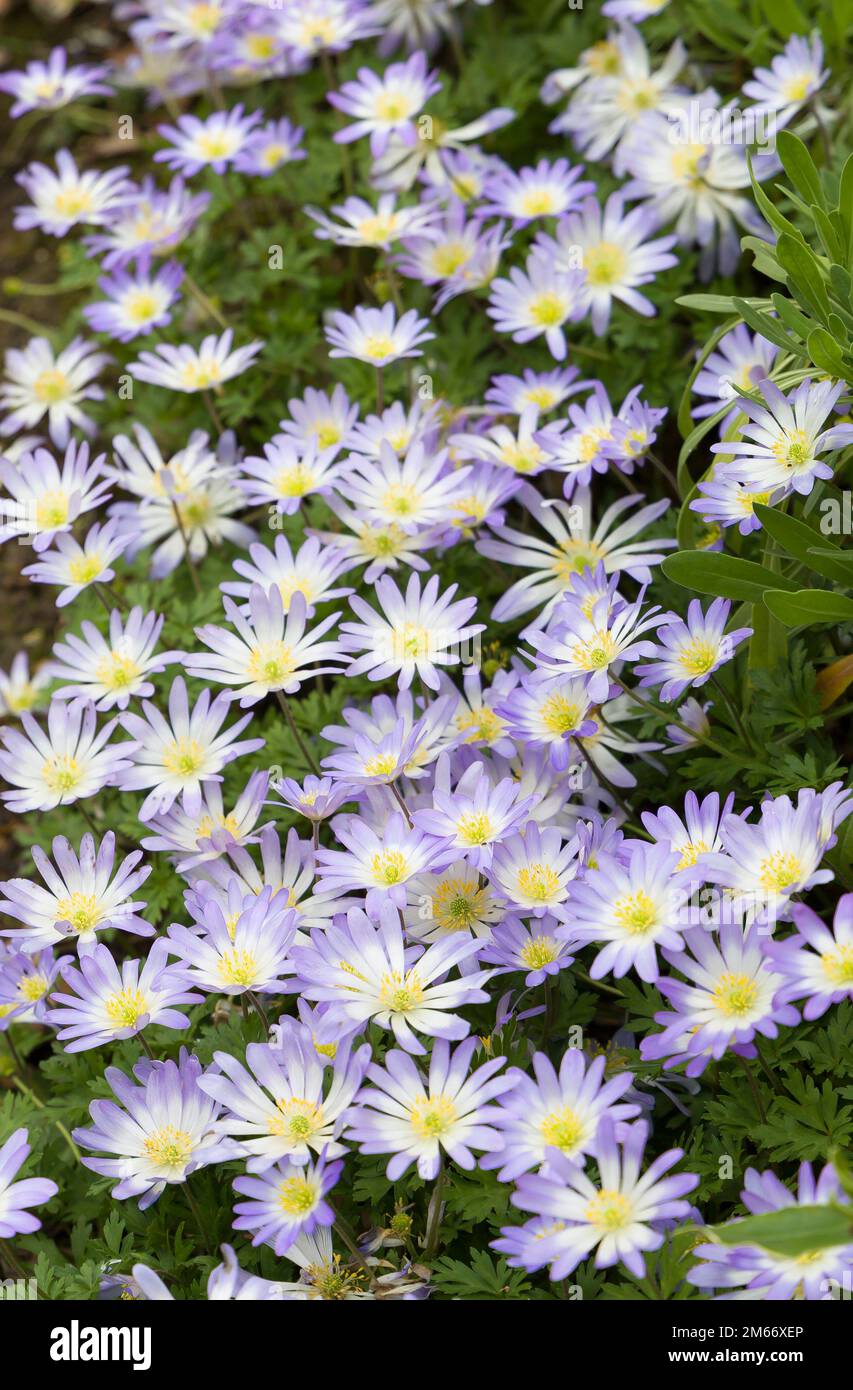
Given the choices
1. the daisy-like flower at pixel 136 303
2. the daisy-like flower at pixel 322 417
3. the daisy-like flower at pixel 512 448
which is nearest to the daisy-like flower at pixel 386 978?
the daisy-like flower at pixel 512 448

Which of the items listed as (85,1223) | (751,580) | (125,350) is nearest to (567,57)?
(125,350)

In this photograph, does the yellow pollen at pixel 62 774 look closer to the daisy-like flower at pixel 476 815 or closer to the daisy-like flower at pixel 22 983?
the daisy-like flower at pixel 22 983

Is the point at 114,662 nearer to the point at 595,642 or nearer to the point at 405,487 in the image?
the point at 405,487

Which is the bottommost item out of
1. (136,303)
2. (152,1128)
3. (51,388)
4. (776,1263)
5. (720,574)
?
(776,1263)

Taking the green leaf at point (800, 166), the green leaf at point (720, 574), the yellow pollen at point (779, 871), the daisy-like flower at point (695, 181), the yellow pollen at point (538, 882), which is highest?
the daisy-like flower at point (695, 181)

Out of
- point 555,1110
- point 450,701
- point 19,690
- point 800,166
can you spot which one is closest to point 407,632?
point 450,701

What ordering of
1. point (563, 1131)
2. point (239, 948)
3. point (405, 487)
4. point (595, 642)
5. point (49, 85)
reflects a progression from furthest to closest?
point (49, 85)
point (405, 487)
point (595, 642)
point (239, 948)
point (563, 1131)

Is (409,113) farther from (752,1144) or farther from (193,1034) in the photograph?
(752,1144)
